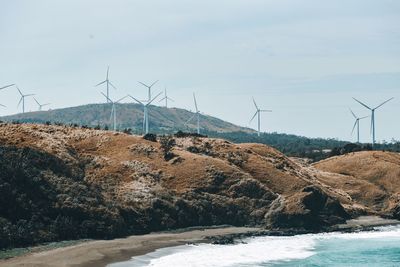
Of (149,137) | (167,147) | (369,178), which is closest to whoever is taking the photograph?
(167,147)

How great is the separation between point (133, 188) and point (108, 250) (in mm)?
22749

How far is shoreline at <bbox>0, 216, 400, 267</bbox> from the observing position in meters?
51.9

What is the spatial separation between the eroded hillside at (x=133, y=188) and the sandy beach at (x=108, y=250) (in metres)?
3.60

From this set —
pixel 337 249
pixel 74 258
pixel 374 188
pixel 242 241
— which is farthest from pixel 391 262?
pixel 374 188

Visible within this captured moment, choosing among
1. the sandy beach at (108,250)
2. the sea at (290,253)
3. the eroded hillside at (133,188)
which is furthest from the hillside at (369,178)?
the sandy beach at (108,250)

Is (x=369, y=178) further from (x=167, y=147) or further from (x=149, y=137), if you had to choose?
(x=149, y=137)

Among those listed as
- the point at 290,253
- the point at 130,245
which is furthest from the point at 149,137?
the point at 290,253

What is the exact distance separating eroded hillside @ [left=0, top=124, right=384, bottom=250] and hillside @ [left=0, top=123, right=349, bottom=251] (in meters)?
0.13

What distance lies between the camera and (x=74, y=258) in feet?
176

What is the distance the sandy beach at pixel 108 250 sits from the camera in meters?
51.3

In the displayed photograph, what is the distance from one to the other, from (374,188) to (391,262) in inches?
1887

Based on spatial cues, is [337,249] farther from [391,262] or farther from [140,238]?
[140,238]

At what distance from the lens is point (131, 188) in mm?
81438

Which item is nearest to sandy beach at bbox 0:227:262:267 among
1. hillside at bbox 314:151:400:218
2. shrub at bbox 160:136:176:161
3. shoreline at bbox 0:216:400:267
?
shoreline at bbox 0:216:400:267
